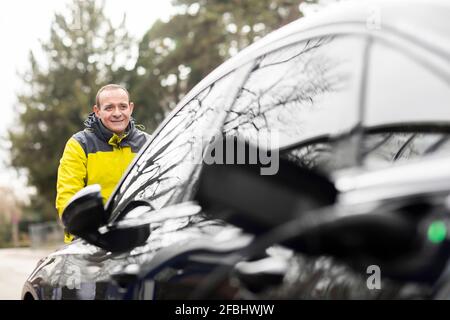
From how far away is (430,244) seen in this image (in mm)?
1079

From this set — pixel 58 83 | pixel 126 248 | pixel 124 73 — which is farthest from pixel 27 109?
pixel 126 248

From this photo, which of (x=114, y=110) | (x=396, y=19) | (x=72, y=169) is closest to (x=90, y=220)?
(x=396, y=19)

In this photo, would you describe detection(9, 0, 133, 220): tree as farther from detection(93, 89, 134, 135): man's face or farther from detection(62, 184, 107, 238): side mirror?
detection(62, 184, 107, 238): side mirror

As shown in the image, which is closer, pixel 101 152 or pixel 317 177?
pixel 317 177

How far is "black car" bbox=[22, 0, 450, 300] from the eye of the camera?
45.2 inches

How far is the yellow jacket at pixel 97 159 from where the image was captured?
429 centimetres

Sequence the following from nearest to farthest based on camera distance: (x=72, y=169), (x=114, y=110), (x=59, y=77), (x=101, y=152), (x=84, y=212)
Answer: (x=84, y=212) → (x=72, y=169) → (x=101, y=152) → (x=114, y=110) → (x=59, y=77)

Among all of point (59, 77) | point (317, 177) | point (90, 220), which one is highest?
point (59, 77)

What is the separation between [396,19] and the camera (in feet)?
4.58

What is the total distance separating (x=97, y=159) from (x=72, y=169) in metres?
0.16

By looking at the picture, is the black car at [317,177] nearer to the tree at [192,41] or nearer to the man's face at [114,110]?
the man's face at [114,110]

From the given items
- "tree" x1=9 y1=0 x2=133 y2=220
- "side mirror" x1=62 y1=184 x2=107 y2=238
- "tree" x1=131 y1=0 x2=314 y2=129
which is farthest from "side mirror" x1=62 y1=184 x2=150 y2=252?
"tree" x1=9 y1=0 x2=133 y2=220

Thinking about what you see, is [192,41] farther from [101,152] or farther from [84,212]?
[84,212]

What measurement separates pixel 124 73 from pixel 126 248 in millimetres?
33067
